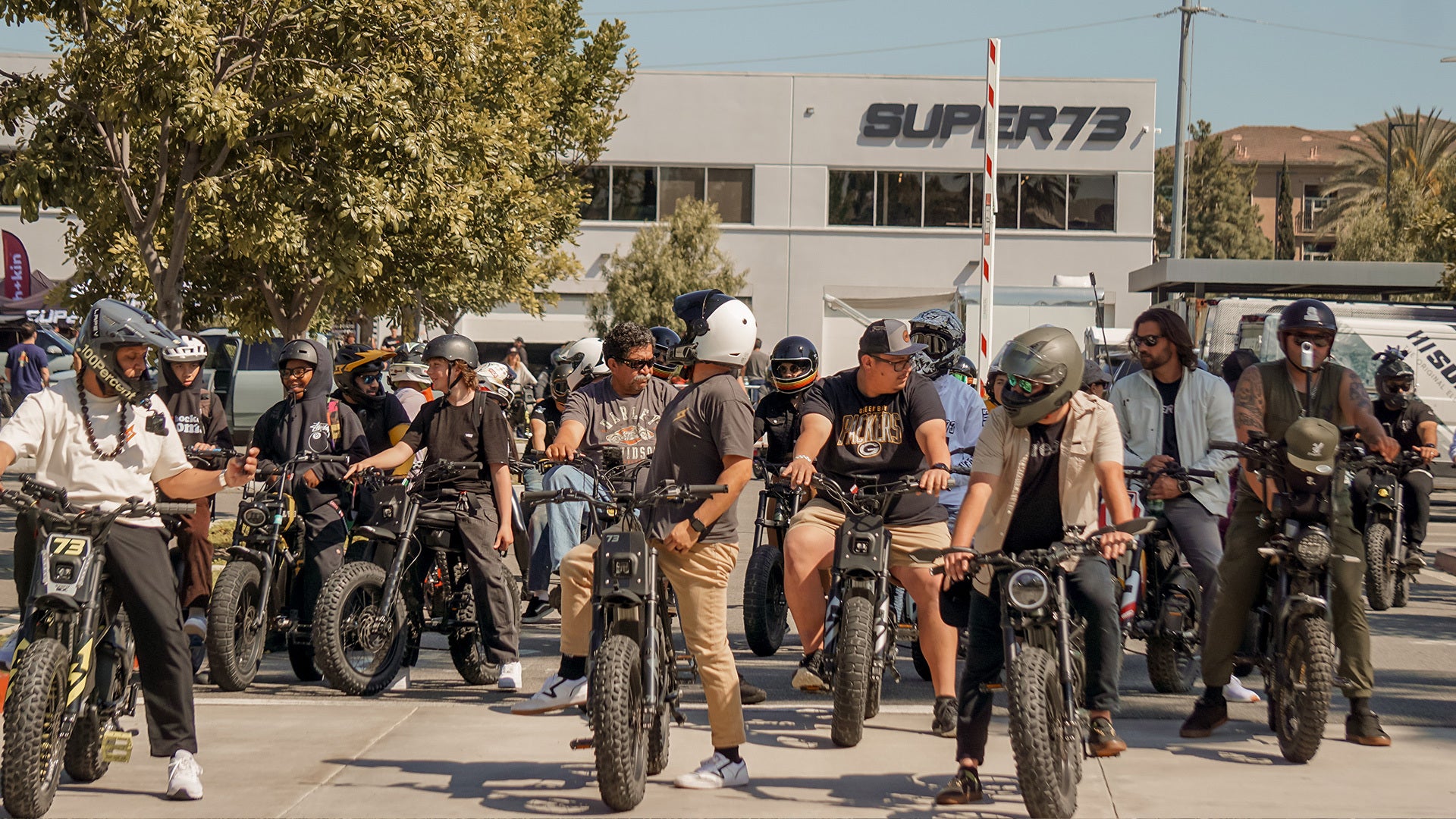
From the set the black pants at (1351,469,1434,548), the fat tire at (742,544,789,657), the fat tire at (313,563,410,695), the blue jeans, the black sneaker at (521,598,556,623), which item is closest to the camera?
the fat tire at (313,563,410,695)

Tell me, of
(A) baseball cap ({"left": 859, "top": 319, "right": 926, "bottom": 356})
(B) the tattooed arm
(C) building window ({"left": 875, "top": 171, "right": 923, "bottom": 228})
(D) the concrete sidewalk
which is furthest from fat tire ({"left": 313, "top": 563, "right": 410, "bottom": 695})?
(C) building window ({"left": 875, "top": 171, "right": 923, "bottom": 228})

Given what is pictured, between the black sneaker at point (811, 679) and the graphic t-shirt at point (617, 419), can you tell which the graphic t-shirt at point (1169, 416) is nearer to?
the black sneaker at point (811, 679)

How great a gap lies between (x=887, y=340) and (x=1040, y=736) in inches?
87.6

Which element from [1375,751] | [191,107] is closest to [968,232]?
[191,107]

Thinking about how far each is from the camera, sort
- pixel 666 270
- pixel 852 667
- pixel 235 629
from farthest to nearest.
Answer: pixel 666 270 < pixel 235 629 < pixel 852 667

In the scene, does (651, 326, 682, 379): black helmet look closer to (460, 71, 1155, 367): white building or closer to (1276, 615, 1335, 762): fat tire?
(1276, 615, 1335, 762): fat tire

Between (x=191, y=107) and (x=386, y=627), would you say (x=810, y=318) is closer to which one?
(x=191, y=107)

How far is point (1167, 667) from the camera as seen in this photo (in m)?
7.85

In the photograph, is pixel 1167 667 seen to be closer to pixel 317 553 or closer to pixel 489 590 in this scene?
pixel 489 590

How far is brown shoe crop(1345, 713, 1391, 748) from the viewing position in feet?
21.9

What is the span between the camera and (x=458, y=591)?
8.20m

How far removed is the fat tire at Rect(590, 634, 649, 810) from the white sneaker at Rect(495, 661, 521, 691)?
2.37 metres

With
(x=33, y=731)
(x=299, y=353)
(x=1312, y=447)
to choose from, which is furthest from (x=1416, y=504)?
(x=33, y=731)

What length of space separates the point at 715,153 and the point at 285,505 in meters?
35.6
